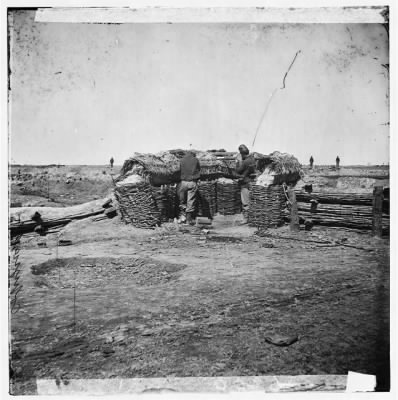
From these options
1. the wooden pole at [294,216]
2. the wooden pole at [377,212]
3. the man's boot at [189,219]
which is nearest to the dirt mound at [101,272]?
the man's boot at [189,219]

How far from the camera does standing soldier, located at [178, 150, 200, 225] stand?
10.2m

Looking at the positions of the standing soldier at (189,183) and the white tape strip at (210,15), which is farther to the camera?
the standing soldier at (189,183)

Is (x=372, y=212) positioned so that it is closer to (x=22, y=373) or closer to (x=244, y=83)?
(x=244, y=83)

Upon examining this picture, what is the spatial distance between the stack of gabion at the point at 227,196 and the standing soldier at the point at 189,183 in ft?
4.44

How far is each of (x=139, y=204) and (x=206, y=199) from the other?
2.90 m

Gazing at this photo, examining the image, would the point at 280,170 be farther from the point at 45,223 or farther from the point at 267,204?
the point at 45,223

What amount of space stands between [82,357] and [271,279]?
9.56 ft

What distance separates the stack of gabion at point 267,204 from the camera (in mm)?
9320

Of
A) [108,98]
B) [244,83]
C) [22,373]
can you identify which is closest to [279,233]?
[244,83]

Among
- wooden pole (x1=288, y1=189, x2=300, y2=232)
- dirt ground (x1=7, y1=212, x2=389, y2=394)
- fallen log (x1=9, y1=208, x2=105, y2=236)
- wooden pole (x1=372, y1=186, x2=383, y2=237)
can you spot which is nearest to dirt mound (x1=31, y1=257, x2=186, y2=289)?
dirt ground (x1=7, y1=212, x2=389, y2=394)

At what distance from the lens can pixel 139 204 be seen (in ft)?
29.4

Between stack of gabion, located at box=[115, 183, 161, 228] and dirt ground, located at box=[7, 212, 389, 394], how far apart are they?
194 centimetres

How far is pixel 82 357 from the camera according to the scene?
3738mm

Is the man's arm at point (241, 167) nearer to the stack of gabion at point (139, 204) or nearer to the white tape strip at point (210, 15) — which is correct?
the stack of gabion at point (139, 204)
